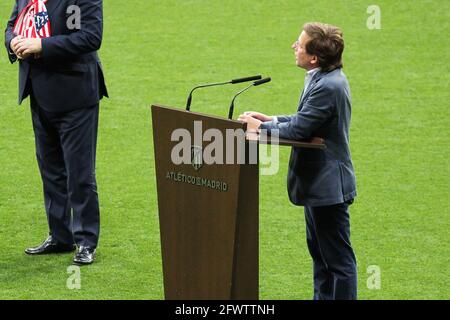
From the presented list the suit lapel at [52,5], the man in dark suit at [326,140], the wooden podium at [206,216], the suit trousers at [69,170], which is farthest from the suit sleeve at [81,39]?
the man in dark suit at [326,140]

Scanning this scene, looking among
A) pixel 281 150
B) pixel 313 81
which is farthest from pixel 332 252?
pixel 281 150

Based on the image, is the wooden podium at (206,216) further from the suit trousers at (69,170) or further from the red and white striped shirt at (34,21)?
the red and white striped shirt at (34,21)

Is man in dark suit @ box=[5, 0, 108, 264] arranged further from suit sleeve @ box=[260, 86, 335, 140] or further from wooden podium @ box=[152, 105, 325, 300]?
suit sleeve @ box=[260, 86, 335, 140]

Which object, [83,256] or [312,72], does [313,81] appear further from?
[83,256]

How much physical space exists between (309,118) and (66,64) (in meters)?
1.64

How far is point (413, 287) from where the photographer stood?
555 centimetres

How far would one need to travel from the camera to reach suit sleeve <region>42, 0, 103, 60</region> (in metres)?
5.59

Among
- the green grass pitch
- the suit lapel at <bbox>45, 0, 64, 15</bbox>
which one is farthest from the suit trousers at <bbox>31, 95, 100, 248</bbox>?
the suit lapel at <bbox>45, 0, 64, 15</bbox>

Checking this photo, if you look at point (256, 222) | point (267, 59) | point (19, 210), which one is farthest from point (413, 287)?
point (267, 59)

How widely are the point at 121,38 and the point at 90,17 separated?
4200mm

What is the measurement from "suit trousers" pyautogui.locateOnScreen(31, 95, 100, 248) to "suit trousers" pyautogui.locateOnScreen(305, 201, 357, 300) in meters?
1.40

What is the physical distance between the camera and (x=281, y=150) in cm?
766

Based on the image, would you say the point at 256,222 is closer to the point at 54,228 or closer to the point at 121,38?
the point at 54,228
